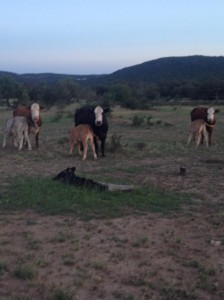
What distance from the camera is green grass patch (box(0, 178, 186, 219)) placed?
10375mm

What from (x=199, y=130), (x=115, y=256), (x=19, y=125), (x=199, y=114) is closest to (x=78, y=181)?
(x=115, y=256)

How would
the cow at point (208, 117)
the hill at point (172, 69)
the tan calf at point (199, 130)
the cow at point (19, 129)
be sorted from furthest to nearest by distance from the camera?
1. the hill at point (172, 69)
2. the cow at point (208, 117)
3. the tan calf at point (199, 130)
4. the cow at point (19, 129)

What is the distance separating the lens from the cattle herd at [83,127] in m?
18.1

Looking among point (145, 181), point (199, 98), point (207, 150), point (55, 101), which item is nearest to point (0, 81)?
point (55, 101)

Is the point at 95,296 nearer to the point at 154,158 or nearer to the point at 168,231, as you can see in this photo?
the point at 168,231

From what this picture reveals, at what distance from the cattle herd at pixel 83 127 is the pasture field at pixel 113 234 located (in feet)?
5.74

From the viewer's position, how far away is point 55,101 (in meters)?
63.7

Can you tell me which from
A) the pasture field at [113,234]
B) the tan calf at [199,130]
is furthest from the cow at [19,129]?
the tan calf at [199,130]

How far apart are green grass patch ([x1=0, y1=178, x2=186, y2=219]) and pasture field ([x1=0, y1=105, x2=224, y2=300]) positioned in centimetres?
2

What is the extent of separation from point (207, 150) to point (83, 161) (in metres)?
5.36

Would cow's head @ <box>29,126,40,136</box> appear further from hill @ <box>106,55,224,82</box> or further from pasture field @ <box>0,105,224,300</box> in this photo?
hill @ <box>106,55,224,82</box>

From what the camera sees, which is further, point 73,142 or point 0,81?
point 0,81

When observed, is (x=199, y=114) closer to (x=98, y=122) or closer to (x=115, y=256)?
(x=98, y=122)

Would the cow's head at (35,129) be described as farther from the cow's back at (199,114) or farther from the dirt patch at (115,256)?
the dirt patch at (115,256)
